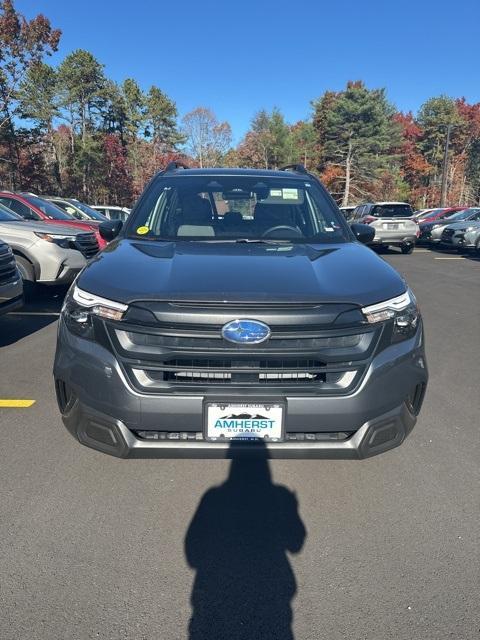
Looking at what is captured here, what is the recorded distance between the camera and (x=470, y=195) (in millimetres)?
74812

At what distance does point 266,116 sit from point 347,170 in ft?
78.4

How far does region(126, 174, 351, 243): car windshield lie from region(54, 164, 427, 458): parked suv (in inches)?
39.2

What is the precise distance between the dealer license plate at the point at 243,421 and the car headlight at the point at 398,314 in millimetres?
638

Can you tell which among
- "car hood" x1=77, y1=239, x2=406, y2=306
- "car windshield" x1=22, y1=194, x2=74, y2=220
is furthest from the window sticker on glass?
"car windshield" x1=22, y1=194, x2=74, y2=220

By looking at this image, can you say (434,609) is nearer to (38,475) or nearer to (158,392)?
(158,392)

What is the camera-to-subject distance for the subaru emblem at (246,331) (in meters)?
2.34

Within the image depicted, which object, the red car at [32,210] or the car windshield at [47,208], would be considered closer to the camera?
the red car at [32,210]

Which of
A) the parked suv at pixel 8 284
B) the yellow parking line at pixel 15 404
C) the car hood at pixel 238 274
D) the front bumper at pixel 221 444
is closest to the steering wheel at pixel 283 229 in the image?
the car hood at pixel 238 274

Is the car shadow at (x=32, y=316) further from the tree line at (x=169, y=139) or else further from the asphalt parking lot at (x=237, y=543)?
the tree line at (x=169, y=139)

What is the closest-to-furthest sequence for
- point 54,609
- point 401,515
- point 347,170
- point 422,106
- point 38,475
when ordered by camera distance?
point 54,609
point 401,515
point 38,475
point 347,170
point 422,106

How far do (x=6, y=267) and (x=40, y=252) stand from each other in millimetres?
2073

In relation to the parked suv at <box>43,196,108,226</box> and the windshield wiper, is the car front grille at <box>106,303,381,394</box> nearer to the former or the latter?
the windshield wiper

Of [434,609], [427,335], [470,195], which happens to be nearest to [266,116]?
[470,195]

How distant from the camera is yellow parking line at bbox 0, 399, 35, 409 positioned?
4069mm
